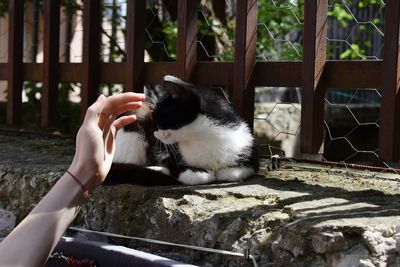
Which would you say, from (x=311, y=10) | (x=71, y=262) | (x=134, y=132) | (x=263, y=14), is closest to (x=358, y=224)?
(x=71, y=262)

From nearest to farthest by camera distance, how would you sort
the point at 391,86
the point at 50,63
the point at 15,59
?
1. the point at 391,86
2. the point at 50,63
3. the point at 15,59

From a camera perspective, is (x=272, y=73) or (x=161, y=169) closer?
(x=161, y=169)

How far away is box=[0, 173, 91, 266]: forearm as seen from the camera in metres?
1.31

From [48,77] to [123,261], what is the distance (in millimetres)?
1998

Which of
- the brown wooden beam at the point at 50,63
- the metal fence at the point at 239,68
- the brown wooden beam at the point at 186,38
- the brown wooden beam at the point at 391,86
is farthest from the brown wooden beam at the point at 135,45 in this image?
the brown wooden beam at the point at 391,86

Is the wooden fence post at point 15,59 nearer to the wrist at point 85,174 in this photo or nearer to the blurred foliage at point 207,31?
the blurred foliage at point 207,31

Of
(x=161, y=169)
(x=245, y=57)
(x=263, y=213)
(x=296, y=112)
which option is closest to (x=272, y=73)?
(x=245, y=57)

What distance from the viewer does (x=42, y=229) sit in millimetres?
1342

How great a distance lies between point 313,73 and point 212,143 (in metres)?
0.43

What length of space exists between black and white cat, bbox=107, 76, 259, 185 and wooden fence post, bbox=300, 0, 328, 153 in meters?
0.20

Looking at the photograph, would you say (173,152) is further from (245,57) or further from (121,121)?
(121,121)

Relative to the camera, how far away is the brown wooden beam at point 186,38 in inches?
107

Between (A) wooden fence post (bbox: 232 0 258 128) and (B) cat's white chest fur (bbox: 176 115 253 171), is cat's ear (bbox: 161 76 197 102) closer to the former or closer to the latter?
(B) cat's white chest fur (bbox: 176 115 253 171)

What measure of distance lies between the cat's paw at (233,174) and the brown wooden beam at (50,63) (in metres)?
1.56
